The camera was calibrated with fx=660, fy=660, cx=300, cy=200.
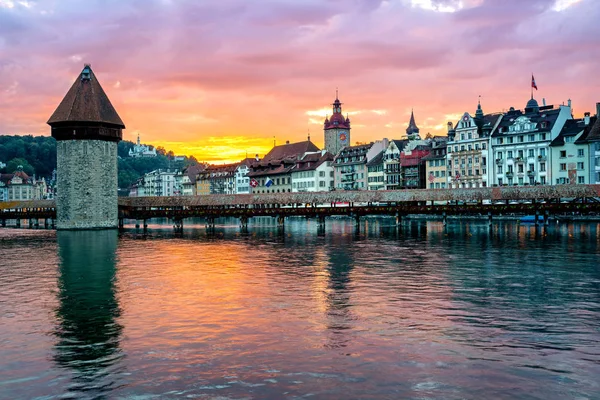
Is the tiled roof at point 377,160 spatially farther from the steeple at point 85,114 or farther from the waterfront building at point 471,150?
the steeple at point 85,114

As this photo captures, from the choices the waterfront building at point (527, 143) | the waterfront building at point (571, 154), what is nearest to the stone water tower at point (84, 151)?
the waterfront building at point (527, 143)

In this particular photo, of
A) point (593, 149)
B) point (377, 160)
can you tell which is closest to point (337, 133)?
point (377, 160)

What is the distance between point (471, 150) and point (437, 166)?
26.4 feet

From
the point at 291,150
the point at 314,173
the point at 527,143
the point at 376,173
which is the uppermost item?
the point at 291,150

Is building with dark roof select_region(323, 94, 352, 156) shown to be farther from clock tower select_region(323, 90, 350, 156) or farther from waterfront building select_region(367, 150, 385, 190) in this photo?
waterfront building select_region(367, 150, 385, 190)

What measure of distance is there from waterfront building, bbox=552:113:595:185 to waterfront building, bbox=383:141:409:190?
99.0 ft

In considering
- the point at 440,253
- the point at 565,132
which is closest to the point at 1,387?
the point at 440,253

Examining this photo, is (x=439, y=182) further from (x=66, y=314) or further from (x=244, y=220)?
(x=66, y=314)

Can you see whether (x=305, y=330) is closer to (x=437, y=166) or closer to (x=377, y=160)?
(x=437, y=166)

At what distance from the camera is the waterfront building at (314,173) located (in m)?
128

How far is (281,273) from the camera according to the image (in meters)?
31.0

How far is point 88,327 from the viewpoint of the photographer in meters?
18.8

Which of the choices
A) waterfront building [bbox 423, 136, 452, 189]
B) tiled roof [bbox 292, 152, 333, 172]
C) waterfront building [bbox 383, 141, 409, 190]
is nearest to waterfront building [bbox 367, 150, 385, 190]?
waterfront building [bbox 383, 141, 409, 190]

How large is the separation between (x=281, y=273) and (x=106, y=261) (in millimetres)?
12699
